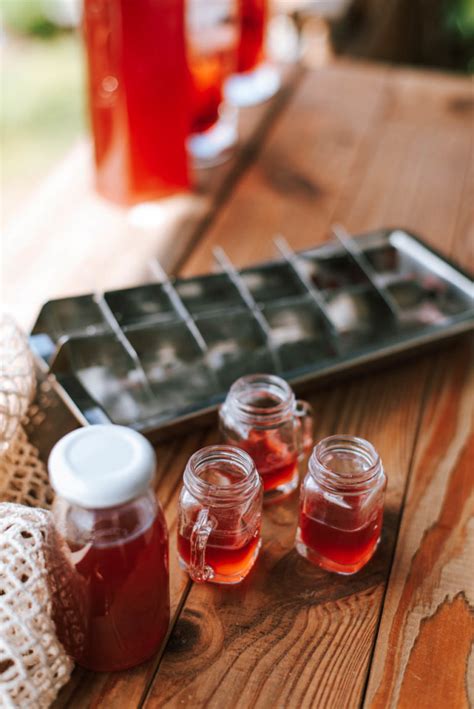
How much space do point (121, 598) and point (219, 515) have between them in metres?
0.12

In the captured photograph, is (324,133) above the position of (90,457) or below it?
below

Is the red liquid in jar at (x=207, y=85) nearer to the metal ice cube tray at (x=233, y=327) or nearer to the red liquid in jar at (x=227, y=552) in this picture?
the metal ice cube tray at (x=233, y=327)

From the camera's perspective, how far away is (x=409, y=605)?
0.72m

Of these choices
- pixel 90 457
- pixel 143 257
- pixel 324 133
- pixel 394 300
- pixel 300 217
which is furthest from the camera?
pixel 324 133

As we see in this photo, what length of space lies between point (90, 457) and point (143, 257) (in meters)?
0.68

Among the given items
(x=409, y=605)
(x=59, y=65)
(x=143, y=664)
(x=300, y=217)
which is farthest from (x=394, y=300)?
(x=59, y=65)

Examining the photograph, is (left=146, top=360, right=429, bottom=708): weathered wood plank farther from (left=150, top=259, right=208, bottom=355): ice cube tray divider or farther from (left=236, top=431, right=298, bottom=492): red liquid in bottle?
(left=150, top=259, right=208, bottom=355): ice cube tray divider

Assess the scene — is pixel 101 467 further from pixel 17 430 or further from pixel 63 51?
pixel 63 51

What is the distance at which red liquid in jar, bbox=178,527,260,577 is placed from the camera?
70 centimetres

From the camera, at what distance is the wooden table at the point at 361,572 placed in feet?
2.12

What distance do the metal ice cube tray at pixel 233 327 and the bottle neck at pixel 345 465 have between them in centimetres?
14

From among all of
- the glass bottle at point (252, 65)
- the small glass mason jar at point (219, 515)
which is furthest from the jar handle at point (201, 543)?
the glass bottle at point (252, 65)

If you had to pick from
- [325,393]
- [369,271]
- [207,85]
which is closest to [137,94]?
[207,85]

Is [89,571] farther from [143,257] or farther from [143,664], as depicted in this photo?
[143,257]
